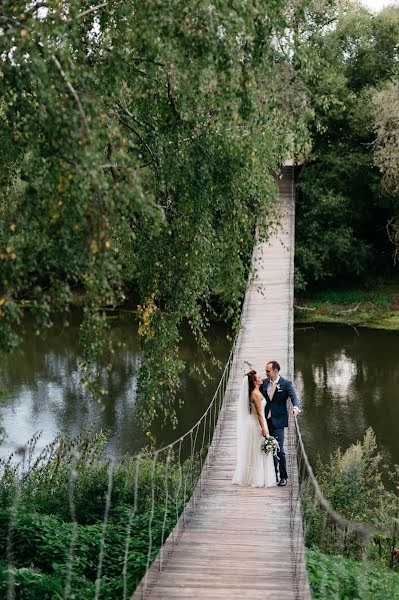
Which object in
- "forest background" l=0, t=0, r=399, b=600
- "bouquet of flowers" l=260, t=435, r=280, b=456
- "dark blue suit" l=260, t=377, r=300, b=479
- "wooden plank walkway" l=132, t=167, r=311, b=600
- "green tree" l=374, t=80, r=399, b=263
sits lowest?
"wooden plank walkway" l=132, t=167, r=311, b=600

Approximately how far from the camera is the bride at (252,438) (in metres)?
6.78

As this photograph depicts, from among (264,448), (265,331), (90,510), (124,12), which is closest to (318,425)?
(265,331)

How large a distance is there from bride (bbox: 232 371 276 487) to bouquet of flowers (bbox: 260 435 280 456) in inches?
1.7

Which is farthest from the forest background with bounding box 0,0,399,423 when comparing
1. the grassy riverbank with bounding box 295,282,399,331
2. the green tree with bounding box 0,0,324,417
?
the grassy riverbank with bounding box 295,282,399,331

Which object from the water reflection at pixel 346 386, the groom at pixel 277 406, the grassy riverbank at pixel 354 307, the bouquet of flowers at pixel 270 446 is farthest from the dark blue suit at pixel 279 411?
the grassy riverbank at pixel 354 307

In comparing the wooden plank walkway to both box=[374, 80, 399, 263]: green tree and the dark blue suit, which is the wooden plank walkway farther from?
box=[374, 80, 399, 263]: green tree

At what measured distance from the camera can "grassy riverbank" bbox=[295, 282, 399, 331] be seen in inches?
760

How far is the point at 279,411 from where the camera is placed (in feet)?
22.4

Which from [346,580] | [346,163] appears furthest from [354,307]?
[346,580]

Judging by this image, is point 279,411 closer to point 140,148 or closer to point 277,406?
point 277,406

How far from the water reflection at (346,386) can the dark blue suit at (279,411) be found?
14.4ft

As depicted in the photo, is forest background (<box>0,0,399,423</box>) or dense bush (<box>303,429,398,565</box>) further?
dense bush (<box>303,429,398,565</box>)

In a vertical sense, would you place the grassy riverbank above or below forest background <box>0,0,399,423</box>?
below

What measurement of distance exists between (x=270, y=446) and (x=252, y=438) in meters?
0.19
